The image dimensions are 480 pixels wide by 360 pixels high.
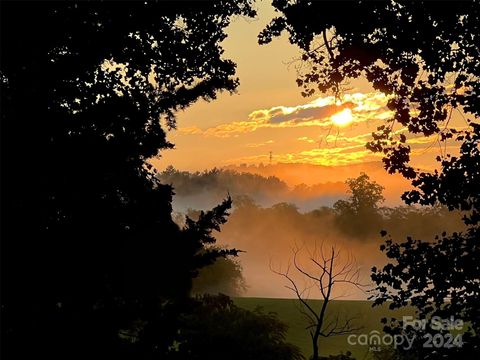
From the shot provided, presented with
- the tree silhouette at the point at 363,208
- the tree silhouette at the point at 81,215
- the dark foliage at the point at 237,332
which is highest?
the tree silhouette at the point at 363,208

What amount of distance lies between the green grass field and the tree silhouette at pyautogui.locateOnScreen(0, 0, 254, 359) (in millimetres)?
31455

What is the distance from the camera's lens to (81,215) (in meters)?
2.75

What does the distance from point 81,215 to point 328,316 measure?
103 ft

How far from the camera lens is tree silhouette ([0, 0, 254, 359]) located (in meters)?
2.55

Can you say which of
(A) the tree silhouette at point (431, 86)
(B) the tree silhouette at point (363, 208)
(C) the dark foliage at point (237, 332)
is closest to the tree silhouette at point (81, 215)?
(A) the tree silhouette at point (431, 86)

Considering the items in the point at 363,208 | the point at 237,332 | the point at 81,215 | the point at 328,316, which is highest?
the point at 363,208

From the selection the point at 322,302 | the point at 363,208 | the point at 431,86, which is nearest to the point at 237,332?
the point at 431,86

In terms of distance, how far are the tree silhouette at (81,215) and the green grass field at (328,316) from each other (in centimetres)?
3146

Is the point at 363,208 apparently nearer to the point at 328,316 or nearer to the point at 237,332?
the point at 328,316

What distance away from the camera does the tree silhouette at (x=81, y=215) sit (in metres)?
2.55

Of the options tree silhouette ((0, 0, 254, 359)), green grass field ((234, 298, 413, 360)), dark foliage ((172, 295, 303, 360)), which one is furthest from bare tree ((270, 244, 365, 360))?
tree silhouette ((0, 0, 254, 359))

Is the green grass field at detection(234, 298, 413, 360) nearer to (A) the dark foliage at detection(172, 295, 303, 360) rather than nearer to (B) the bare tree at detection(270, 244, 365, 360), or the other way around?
(B) the bare tree at detection(270, 244, 365, 360)

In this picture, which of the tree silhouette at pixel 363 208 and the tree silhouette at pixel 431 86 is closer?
the tree silhouette at pixel 431 86

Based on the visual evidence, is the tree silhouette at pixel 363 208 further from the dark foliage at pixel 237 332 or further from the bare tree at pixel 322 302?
the dark foliage at pixel 237 332
